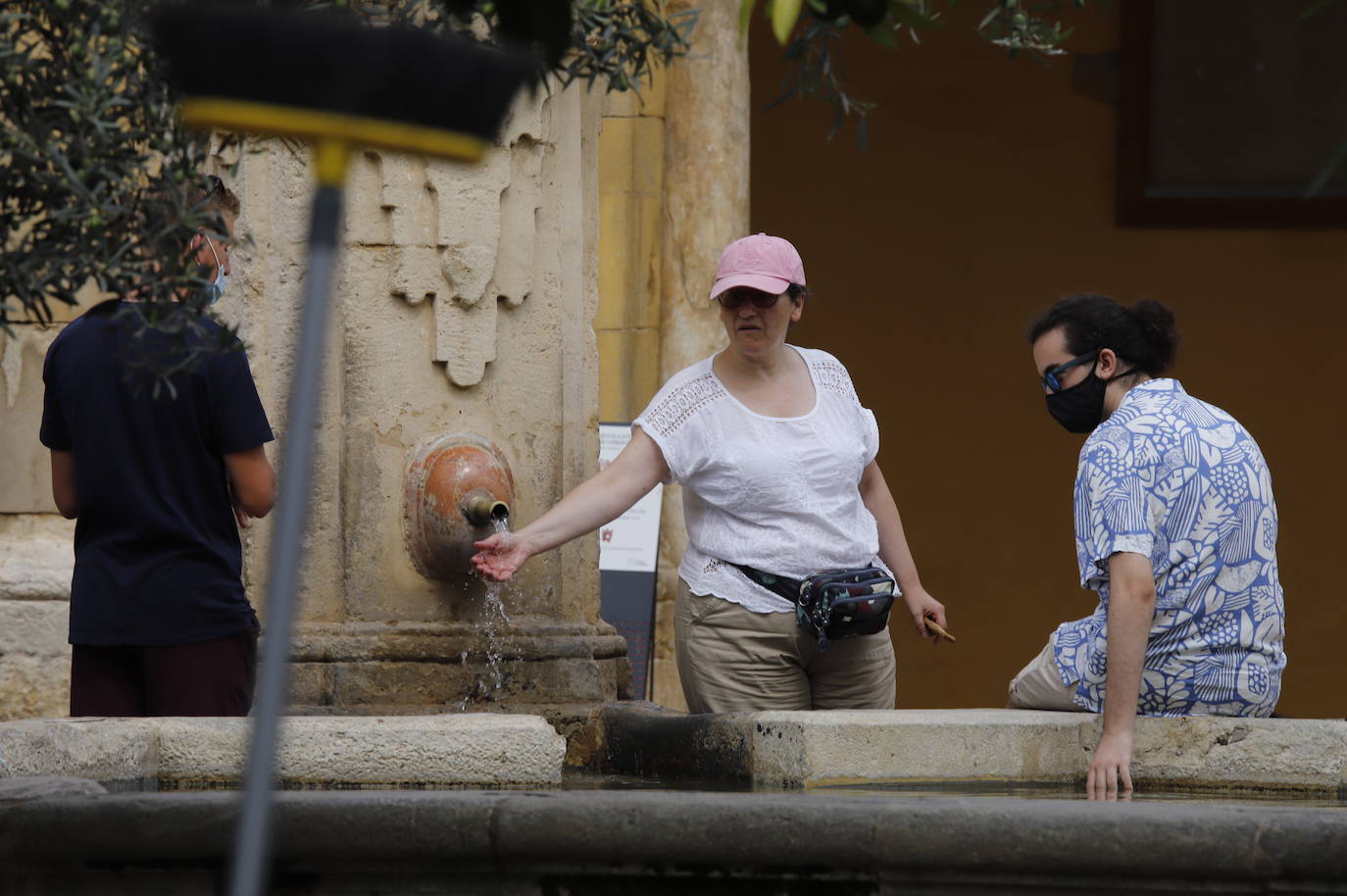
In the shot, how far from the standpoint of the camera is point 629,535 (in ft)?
23.6

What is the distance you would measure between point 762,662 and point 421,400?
1.07m

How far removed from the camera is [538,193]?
540cm

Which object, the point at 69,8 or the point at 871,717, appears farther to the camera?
the point at 871,717

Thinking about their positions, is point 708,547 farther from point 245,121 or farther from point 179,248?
point 245,121

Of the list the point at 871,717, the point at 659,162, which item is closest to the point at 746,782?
the point at 871,717

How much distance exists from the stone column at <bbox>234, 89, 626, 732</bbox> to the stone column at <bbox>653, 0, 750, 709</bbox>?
96.5 inches

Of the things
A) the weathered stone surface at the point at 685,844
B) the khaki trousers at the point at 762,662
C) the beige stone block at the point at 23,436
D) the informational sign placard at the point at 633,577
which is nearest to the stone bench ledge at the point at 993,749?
the khaki trousers at the point at 762,662

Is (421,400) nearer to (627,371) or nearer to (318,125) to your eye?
(627,371)

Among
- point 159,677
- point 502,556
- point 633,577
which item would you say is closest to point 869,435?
point 502,556

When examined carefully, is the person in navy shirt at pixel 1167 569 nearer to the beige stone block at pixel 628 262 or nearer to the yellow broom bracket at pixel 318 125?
the yellow broom bracket at pixel 318 125

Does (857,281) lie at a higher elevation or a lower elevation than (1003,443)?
higher

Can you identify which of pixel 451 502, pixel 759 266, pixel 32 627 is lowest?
pixel 32 627

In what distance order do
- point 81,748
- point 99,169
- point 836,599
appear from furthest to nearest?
point 836,599
point 81,748
point 99,169

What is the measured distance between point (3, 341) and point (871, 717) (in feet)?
9.25
